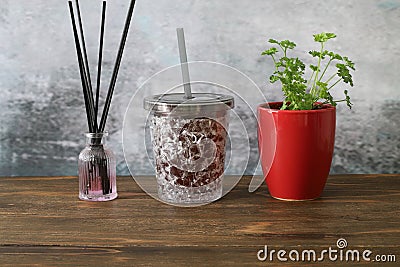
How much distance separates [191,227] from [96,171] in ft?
0.96

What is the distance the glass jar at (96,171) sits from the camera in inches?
49.0

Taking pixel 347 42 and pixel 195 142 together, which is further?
pixel 347 42

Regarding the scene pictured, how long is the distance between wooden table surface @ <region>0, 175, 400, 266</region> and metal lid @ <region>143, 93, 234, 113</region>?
192 millimetres

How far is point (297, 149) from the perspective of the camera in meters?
1.18

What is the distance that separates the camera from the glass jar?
49.0 inches

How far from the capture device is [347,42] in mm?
1433

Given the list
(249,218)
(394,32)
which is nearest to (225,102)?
(249,218)

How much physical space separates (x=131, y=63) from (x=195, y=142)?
382mm

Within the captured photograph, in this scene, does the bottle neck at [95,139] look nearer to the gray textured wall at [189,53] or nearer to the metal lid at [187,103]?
the metal lid at [187,103]

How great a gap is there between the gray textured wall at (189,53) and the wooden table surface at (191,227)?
18cm

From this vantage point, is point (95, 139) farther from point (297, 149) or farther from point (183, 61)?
point (297, 149)

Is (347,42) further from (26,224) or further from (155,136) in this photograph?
(26,224)

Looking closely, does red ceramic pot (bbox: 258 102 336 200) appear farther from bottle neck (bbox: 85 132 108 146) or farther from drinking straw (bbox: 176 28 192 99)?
bottle neck (bbox: 85 132 108 146)

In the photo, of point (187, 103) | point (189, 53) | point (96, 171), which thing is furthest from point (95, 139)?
point (189, 53)
